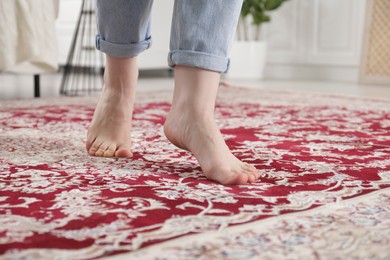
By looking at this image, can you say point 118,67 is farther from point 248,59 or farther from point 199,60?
point 248,59

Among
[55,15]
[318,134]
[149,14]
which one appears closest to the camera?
[149,14]

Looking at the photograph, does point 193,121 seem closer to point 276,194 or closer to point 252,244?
point 276,194

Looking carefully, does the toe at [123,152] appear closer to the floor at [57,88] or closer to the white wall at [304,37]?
the floor at [57,88]

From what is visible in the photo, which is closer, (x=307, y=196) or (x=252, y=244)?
(x=252, y=244)

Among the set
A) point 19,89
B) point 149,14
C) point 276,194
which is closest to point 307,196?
point 276,194

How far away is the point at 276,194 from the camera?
0.78m

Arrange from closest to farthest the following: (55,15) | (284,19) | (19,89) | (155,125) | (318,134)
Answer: (318,134)
(155,125)
(55,15)
(19,89)
(284,19)

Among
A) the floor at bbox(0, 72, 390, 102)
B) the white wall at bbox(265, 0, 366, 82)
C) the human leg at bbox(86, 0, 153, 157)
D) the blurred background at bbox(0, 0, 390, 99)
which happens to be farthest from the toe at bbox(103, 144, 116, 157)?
the white wall at bbox(265, 0, 366, 82)

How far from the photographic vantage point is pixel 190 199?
75cm

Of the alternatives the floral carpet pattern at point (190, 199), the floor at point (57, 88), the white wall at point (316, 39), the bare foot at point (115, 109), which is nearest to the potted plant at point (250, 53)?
the white wall at point (316, 39)

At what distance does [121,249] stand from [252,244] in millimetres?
123

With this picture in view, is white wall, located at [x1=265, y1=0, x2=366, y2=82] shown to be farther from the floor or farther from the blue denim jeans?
the blue denim jeans

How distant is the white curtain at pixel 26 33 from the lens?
6.79 feet

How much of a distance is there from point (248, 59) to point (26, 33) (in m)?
2.20
